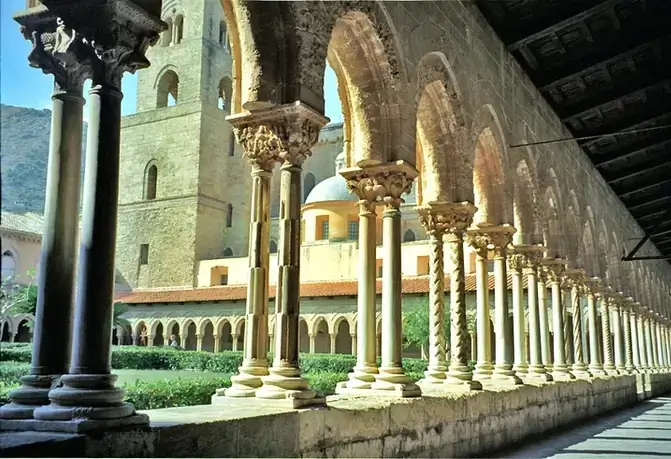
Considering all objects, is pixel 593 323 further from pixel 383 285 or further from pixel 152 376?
pixel 383 285

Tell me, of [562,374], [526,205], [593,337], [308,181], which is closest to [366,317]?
[526,205]

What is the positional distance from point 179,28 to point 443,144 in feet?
112

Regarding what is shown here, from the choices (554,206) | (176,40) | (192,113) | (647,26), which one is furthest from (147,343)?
(647,26)

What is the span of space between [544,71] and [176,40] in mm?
30259

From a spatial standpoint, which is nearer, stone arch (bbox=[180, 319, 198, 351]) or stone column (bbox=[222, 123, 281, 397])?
stone column (bbox=[222, 123, 281, 397])

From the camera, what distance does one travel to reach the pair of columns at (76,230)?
133 inches

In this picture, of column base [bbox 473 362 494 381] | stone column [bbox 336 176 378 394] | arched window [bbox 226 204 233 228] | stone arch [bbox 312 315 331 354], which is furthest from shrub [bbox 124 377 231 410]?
arched window [bbox 226 204 233 228]

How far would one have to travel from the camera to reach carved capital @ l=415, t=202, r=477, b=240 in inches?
318

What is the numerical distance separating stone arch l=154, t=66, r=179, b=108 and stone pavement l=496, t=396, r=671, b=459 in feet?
106

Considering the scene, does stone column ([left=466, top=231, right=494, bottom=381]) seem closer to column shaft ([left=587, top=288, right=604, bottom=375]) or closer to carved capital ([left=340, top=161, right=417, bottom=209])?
carved capital ([left=340, top=161, right=417, bottom=209])

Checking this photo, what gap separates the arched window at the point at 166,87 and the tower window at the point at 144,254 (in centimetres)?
786

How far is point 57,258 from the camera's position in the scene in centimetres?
369

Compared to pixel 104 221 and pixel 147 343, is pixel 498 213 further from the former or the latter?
pixel 147 343

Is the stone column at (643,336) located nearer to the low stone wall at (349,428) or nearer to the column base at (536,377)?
the column base at (536,377)
